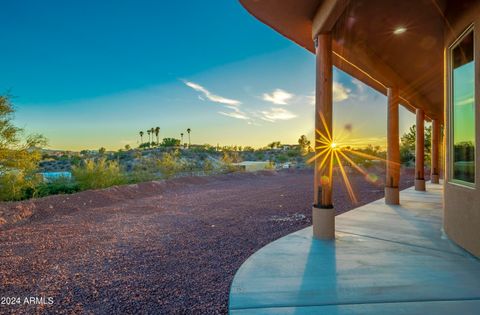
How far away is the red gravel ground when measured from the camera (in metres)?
3.07

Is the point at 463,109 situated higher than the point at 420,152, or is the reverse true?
the point at 463,109

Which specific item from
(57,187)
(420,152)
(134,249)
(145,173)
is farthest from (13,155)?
(420,152)

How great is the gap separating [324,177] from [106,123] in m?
23.6

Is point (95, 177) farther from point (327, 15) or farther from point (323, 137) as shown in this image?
point (327, 15)

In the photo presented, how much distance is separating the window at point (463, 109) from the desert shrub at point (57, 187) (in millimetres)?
11125

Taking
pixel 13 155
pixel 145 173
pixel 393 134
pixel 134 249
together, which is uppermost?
pixel 393 134

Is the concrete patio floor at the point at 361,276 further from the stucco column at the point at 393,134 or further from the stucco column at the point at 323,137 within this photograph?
the stucco column at the point at 393,134

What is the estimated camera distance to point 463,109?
15.3 ft

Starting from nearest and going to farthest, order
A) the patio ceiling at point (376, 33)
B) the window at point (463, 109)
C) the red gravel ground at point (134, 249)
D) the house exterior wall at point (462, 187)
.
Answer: the red gravel ground at point (134, 249), the house exterior wall at point (462, 187), the window at point (463, 109), the patio ceiling at point (376, 33)

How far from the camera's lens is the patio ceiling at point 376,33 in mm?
4629

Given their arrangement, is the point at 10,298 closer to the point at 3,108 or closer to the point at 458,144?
the point at 458,144

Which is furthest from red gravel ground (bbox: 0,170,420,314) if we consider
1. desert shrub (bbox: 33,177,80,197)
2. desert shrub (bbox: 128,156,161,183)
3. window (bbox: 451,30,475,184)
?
desert shrub (bbox: 128,156,161,183)

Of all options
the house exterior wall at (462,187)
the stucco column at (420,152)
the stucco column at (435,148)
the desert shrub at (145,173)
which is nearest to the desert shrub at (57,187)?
the desert shrub at (145,173)

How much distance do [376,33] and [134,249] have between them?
5478 millimetres
